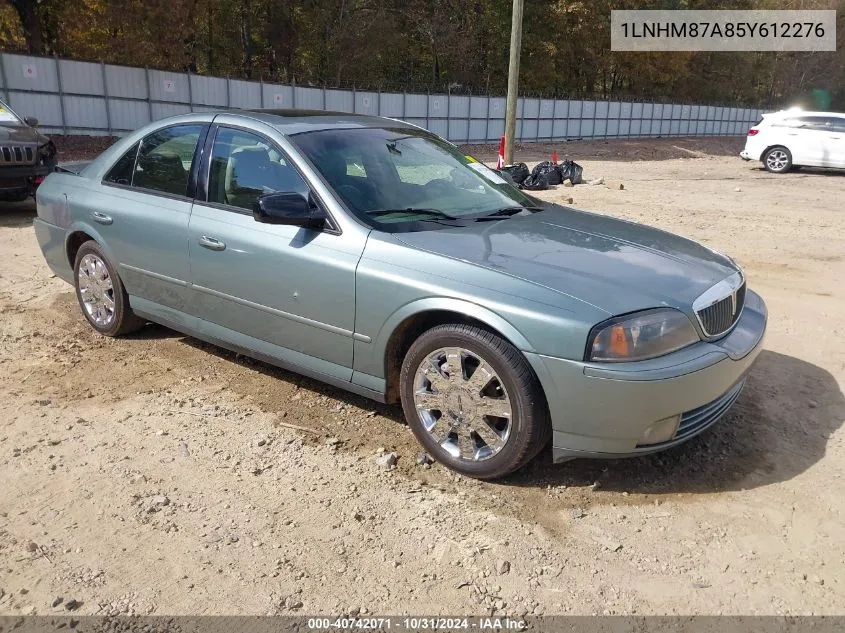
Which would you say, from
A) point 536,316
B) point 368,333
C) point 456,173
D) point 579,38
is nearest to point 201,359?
point 368,333

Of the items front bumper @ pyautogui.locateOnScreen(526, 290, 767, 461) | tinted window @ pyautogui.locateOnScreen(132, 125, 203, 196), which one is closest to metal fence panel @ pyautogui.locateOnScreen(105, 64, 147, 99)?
tinted window @ pyautogui.locateOnScreen(132, 125, 203, 196)

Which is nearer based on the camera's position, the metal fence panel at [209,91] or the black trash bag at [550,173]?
the black trash bag at [550,173]

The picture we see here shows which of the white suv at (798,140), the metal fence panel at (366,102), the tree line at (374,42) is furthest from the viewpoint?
the metal fence panel at (366,102)

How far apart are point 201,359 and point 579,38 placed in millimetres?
43105

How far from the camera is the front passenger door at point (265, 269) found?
3.61 meters

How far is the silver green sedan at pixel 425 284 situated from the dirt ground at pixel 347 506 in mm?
304

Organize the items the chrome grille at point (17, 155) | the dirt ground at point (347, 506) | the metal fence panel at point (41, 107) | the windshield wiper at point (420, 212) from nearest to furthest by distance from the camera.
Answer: the dirt ground at point (347, 506) < the windshield wiper at point (420, 212) < the chrome grille at point (17, 155) < the metal fence panel at point (41, 107)

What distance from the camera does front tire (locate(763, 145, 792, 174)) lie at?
1988 cm

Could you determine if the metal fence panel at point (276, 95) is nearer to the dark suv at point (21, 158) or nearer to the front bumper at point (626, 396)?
the dark suv at point (21, 158)

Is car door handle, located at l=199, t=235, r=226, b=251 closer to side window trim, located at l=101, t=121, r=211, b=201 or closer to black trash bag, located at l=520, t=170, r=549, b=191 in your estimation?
side window trim, located at l=101, t=121, r=211, b=201

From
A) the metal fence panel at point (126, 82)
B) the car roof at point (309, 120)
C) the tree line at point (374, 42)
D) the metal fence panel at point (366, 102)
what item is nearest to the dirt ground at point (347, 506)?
the car roof at point (309, 120)

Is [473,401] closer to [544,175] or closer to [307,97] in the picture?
[544,175]

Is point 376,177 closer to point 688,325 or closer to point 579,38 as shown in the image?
point 688,325

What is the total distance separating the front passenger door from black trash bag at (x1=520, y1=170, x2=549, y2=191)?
11.4m
